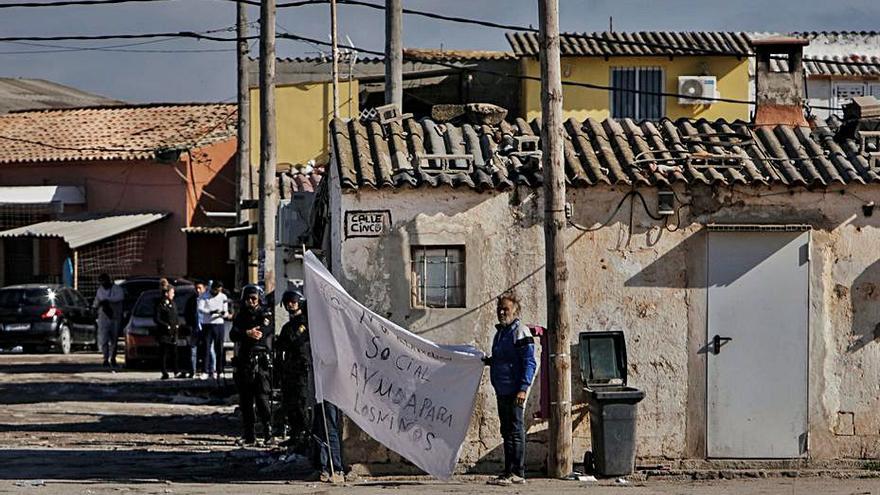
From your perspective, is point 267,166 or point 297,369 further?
point 267,166

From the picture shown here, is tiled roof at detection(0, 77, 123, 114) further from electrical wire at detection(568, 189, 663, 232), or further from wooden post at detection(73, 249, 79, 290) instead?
electrical wire at detection(568, 189, 663, 232)

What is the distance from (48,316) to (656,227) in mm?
22098

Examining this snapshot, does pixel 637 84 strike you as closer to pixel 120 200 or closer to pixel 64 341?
pixel 120 200

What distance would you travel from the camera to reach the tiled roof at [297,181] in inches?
1120

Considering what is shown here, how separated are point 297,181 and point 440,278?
1570cm

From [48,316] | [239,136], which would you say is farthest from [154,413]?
Result: [48,316]

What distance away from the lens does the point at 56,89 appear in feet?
223

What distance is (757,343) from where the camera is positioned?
16328 mm

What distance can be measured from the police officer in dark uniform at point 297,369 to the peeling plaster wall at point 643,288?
5.02ft

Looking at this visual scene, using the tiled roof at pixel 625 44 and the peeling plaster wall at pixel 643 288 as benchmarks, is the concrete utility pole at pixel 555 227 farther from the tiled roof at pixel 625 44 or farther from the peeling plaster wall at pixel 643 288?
the tiled roof at pixel 625 44

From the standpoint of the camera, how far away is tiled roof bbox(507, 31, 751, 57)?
39.1 m

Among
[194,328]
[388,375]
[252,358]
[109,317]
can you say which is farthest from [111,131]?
[388,375]

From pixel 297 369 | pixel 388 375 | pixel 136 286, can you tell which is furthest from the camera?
pixel 136 286

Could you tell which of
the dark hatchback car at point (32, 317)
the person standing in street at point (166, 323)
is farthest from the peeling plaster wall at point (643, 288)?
the dark hatchback car at point (32, 317)
